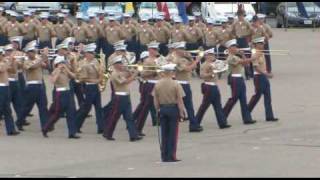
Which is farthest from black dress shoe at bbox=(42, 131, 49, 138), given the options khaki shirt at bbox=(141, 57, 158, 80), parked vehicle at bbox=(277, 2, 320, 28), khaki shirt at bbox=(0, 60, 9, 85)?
parked vehicle at bbox=(277, 2, 320, 28)

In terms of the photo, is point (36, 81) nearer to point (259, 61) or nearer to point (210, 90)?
point (210, 90)

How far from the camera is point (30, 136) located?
19656 millimetres

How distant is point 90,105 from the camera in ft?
64.5

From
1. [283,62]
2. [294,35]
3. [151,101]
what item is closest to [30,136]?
[151,101]

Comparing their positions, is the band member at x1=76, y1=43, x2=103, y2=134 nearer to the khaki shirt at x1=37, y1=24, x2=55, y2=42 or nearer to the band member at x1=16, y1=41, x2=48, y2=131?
the band member at x1=16, y1=41, x2=48, y2=131

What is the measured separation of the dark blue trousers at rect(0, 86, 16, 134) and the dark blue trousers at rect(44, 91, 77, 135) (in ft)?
2.83

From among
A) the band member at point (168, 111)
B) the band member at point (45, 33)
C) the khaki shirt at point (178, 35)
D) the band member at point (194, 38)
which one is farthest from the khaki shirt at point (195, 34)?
the band member at point (168, 111)

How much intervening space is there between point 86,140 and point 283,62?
50.9 feet

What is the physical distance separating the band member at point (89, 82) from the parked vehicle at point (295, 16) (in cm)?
2917

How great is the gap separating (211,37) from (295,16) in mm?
22123

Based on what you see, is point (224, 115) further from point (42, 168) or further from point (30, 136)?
point (42, 168)

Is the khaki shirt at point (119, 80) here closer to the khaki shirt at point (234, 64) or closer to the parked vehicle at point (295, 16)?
the khaki shirt at point (234, 64)

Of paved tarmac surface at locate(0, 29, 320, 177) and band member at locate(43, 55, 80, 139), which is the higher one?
band member at locate(43, 55, 80, 139)

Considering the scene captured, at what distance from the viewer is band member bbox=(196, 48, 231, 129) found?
1980cm
